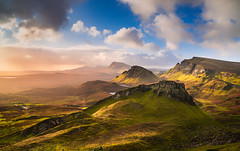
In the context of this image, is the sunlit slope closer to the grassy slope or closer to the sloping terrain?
the sloping terrain

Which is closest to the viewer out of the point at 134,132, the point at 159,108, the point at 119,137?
the point at 119,137

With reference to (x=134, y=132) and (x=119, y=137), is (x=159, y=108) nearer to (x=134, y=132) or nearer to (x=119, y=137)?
(x=134, y=132)

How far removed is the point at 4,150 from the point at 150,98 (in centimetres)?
15692

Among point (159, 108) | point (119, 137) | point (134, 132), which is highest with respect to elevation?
point (119, 137)

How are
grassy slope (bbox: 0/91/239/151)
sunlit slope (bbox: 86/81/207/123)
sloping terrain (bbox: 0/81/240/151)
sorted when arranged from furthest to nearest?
1. sunlit slope (bbox: 86/81/207/123)
2. sloping terrain (bbox: 0/81/240/151)
3. grassy slope (bbox: 0/91/239/151)

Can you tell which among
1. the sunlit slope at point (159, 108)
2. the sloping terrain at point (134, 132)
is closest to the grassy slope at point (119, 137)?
the sloping terrain at point (134, 132)

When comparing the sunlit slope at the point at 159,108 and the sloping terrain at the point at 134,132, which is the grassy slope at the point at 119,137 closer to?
the sloping terrain at the point at 134,132

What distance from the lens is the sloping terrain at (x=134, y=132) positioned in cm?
6575

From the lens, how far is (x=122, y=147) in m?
61.9

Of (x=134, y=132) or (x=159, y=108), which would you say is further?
(x=159, y=108)

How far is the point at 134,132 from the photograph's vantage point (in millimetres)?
87625

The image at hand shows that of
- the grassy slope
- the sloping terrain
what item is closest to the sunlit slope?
the sloping terrain

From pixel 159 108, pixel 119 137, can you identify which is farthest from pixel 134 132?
pixel 159 108

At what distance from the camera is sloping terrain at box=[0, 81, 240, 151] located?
216 feet
